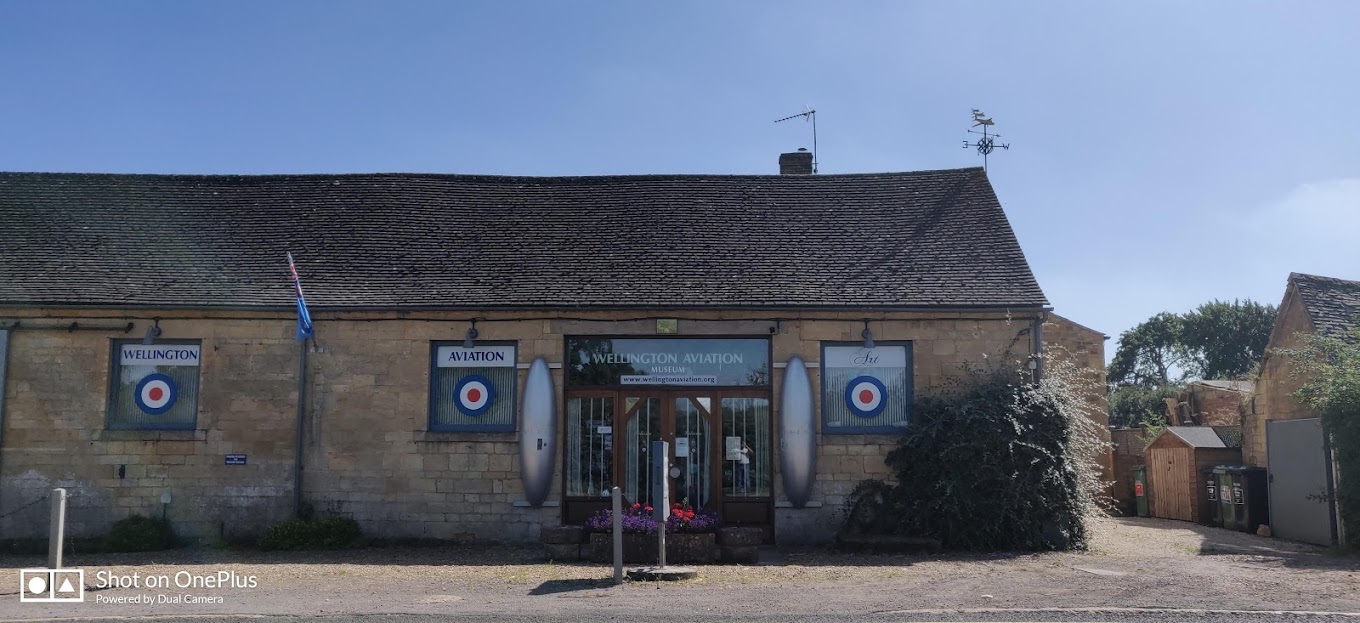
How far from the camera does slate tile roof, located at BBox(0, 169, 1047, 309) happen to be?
14500mm

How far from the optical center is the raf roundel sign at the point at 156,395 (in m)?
14.4

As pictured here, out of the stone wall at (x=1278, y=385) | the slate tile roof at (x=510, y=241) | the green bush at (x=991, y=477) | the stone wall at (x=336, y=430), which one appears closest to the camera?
the green bush at (x=991, y=477)

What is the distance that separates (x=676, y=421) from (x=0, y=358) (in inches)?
370

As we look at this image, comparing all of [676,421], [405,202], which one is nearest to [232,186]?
[405,202]

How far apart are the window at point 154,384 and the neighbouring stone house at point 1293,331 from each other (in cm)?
1569

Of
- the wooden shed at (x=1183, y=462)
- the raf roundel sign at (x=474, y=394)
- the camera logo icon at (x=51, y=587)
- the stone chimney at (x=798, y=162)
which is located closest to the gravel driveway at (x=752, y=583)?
the camera logo icon at (x=51, y=587)

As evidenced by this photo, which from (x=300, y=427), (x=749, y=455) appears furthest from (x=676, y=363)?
(x=300, y=427)

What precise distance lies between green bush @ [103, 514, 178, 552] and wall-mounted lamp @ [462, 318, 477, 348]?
15.3ft

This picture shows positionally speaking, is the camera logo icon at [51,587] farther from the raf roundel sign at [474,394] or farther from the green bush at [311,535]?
the raf roundel sign at [474,394]

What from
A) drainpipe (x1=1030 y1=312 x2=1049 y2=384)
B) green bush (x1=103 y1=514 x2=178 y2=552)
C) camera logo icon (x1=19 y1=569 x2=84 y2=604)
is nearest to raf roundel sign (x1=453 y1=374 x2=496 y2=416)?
green bush (x1=103 y1=514 x2=178 y2=552)

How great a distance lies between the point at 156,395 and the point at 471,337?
176 inches

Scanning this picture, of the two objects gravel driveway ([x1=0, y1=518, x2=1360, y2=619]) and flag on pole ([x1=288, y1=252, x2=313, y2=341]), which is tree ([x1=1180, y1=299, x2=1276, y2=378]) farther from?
flag on pole ([x1=288, y1=252, x2=313, y2=341])

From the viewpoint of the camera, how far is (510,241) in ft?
52.4

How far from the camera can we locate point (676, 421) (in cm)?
1438
